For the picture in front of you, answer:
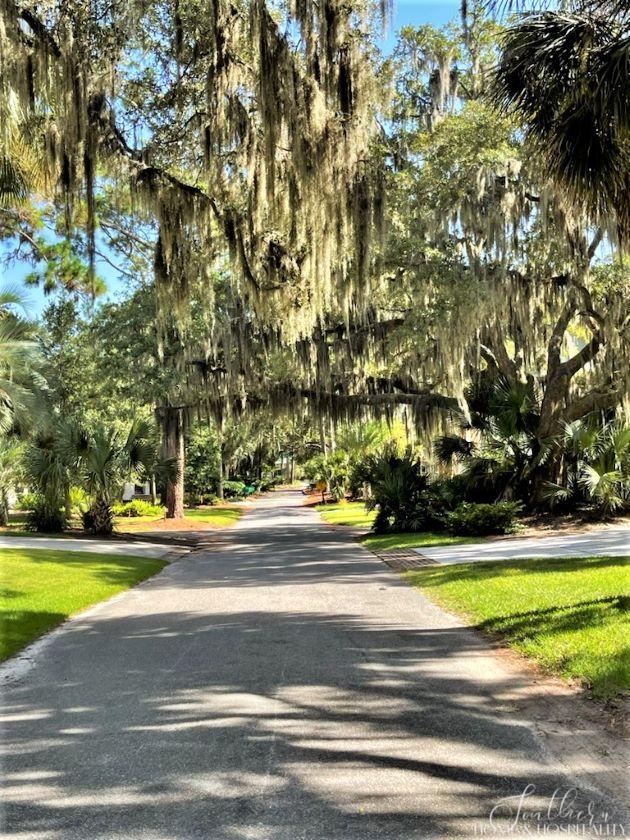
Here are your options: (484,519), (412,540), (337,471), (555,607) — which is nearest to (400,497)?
(412,540)

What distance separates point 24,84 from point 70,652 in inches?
236

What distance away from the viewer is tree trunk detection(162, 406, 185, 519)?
22172mm

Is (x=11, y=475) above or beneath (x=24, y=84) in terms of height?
beneath

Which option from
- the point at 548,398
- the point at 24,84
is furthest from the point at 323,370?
the point at 24,84

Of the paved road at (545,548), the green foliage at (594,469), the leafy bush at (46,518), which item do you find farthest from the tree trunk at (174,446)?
the green foliage at (594,469)

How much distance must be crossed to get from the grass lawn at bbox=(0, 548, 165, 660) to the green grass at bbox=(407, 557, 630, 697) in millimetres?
4548

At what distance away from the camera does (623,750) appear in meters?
3.97

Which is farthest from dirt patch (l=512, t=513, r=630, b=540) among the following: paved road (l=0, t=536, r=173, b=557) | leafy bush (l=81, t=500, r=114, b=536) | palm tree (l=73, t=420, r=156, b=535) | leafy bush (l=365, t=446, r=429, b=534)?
leafy bush (l=81, t=500, r=114, b=536)

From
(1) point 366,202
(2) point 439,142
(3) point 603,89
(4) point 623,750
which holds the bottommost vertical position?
(4) point 623,750

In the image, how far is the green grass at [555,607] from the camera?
5605 millimetres

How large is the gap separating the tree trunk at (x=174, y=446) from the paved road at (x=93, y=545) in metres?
4.02

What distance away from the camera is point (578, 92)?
21.0 feet

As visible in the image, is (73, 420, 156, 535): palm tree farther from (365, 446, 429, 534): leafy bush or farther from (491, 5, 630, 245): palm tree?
(491, 5, 630, 245): palm tree

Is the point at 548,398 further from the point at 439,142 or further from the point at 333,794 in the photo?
the point at 333,794
